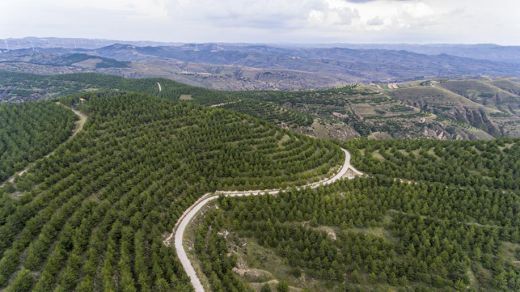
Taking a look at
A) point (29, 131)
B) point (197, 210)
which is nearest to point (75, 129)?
point (29, 131)

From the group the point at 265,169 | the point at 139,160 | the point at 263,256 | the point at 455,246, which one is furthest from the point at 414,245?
the point at 139,160

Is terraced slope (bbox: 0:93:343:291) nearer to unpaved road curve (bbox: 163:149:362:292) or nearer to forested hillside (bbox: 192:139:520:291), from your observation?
unpaved road curve (bbox: 163:149:362:292)

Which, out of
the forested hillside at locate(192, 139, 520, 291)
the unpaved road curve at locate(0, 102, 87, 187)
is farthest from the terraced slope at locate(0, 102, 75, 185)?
the forested hillside at locate(192, 139, 520, 291)

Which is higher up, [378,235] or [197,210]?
[197,210]

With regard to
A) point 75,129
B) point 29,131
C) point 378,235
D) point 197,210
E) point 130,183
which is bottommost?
point 378,235

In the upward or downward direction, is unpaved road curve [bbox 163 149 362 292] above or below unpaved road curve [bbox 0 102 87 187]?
below

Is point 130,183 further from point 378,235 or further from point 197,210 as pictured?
point 378,235

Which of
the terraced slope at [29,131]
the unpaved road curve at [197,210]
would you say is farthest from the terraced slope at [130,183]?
the terraced slope at [29,131]
